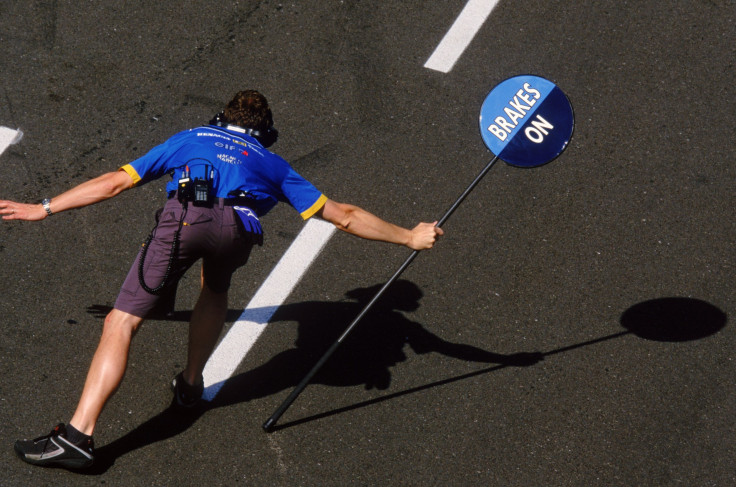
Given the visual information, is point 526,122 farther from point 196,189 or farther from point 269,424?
point 269,424

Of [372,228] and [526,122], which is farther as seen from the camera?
[526,122]

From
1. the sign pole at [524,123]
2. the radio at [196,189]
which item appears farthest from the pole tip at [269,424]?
the radio at [196,189]

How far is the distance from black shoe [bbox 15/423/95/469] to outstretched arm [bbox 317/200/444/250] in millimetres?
1842

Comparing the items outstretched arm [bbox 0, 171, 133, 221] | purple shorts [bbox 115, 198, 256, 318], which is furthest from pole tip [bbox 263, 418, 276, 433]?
outstretched arm [bbox 0, 171, 133, 221]

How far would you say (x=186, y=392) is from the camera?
5.32 meters

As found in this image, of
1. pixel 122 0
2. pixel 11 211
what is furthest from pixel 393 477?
pixel 122 0

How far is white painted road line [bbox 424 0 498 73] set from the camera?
7492mm

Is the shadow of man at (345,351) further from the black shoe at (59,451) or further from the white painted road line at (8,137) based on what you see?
the white painted road line at (8,137)

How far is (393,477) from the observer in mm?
5246

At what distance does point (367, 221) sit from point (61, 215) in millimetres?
2687

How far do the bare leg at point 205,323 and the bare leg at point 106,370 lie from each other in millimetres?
517

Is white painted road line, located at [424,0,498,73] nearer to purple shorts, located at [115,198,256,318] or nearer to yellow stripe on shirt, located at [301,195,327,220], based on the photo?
yellow stripe on shirt, located at [301,195,327,220]

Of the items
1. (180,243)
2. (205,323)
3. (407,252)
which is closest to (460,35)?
(407,252)

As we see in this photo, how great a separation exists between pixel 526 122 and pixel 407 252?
64.8 inches
